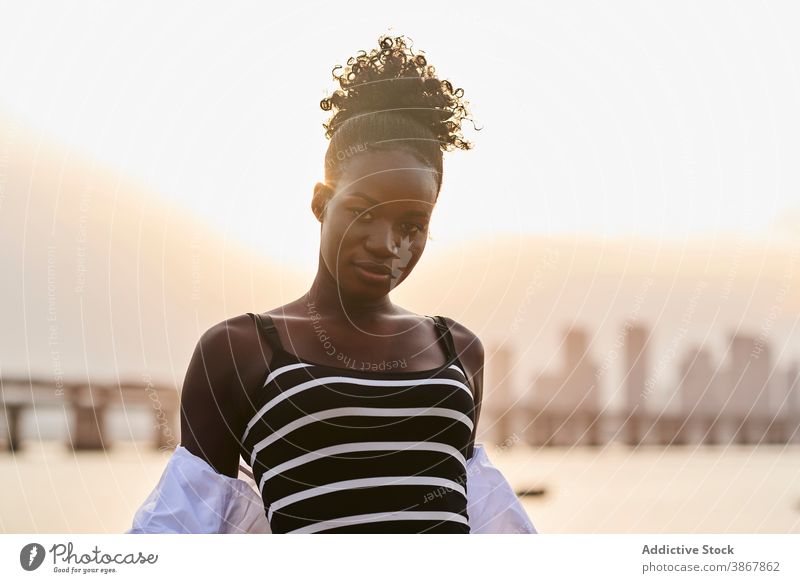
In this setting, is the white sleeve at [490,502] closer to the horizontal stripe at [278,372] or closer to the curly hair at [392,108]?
the horizontal stripe at [278,372]

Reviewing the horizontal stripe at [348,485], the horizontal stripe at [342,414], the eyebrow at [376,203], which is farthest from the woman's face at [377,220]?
the horizontal stripe at [348,485]

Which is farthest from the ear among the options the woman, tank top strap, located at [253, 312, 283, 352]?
tank top strap, located at [253, 312, 283, 352]

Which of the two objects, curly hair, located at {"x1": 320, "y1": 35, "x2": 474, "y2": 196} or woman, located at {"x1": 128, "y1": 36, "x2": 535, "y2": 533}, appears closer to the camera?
woman, located at {"x1": 128, "y1": 36, "x2": 535, "y2": 533}

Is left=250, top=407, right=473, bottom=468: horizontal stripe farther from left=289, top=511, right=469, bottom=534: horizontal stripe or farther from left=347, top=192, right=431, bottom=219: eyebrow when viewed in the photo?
left=347, top=192, right=431, bottom=219: eyebrow

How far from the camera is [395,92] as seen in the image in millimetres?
1933

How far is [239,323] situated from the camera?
5.93 ft

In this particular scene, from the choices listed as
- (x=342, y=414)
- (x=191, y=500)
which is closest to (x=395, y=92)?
(x=342, y=414)

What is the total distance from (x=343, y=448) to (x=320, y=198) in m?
0.58

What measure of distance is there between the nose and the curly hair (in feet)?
0.57

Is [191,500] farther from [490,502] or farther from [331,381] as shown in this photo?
[490,502]

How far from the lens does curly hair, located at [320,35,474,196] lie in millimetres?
1857

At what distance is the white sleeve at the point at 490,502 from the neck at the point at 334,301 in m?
0.48
